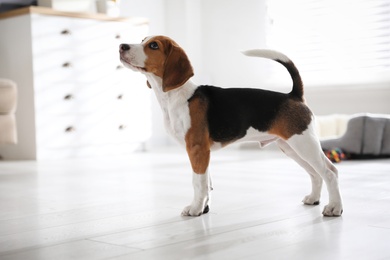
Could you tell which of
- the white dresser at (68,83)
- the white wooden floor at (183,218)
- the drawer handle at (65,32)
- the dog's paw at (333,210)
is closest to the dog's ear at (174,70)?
the white wooden floor at (183,218)

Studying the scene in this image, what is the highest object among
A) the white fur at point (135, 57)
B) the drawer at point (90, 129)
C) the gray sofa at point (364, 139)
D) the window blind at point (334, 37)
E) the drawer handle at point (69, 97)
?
the white fur at point (135, 57)

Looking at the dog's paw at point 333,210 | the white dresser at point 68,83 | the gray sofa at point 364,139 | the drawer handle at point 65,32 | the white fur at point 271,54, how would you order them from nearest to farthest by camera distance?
the dog's paw at point 333,210, the white fur at point 271,54, the gray sofa at point 364,139, the white dresser at point 68,83, the drawer handle at point 65,32

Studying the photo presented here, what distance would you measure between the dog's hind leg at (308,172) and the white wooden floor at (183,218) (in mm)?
62

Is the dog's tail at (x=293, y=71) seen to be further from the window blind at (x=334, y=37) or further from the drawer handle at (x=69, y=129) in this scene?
the window blind at (x=334, y=37)

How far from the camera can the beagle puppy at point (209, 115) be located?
182cm

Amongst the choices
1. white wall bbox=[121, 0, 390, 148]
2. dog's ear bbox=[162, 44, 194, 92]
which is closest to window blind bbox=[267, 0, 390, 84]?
white wall bbox=[121, 0, 390, 148]

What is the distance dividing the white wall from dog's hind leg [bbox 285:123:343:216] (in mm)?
3607

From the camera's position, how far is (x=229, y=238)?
1.52 meters

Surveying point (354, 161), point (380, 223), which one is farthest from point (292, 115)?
point (354, 161)

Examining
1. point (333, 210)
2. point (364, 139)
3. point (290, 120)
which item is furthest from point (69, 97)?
point (333, 210)

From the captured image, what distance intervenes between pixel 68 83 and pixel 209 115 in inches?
116

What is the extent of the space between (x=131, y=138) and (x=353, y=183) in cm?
267

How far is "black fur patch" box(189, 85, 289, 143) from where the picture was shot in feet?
6.06

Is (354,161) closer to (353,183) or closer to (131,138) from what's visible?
(353,183)
